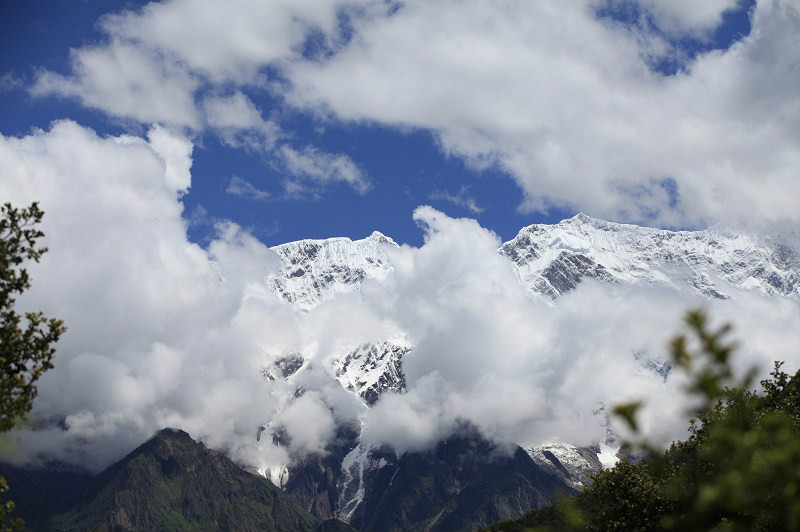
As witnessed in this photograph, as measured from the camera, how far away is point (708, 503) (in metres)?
11.0

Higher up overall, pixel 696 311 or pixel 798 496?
pixel 696 311

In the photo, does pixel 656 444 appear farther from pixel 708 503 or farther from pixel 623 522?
pixel 623 522

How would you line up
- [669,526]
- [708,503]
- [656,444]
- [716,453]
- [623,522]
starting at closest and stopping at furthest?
1. [708,503]
2. [716,453]
3. [656,444]
4. [669,526]
5. [623,522]

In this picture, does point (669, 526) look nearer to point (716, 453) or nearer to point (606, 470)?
point (716, 453)

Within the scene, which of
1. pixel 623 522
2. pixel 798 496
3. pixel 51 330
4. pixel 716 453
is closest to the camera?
pixel 716 453

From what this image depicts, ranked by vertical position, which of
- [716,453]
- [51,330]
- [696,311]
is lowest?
[716,453]

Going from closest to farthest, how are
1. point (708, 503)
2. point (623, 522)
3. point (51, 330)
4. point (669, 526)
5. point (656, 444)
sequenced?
1. point (708, 503)
2. point (656, 444)
3. point (669, 526)
4. point (51, 330)
5. point (623, 522)

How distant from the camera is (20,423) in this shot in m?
30.8

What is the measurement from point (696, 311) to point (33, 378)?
90.9 feet

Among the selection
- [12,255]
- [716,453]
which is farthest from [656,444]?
[12,255]

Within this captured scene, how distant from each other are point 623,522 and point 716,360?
54077 mm

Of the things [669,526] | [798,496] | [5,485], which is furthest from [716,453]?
[5,485]

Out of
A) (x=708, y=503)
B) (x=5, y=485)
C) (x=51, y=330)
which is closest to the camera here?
(x=708, y=503)

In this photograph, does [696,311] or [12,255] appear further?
[12,255]
